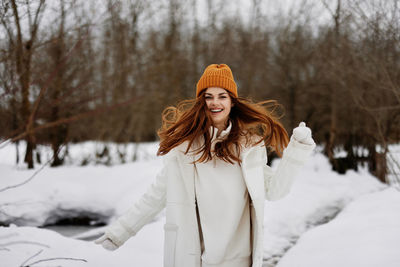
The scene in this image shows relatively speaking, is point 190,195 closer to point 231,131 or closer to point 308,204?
point 231,131

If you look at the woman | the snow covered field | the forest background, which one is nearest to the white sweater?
the woman

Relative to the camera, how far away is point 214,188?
1.73 metres

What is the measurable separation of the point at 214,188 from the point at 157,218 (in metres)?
3.88

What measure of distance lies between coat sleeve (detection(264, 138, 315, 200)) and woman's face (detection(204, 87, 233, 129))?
0.44 meters

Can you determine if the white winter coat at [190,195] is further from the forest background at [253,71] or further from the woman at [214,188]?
the forest background at [253,71]

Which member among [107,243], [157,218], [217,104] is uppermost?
[217,104]

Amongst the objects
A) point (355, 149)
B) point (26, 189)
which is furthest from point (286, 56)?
point (26, 189)

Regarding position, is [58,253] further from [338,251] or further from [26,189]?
[26,189]

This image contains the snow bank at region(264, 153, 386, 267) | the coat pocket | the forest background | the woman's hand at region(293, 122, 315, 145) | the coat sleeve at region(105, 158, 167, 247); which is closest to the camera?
the woman's hand at region(293, 122, 315, 145)

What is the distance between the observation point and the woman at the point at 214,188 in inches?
65.7

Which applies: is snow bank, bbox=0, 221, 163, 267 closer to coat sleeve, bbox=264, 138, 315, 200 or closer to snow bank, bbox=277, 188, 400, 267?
coat sleeve, bbox=264, 138, 315, 200

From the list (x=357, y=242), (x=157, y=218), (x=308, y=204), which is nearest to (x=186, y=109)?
(x=357, y=242)

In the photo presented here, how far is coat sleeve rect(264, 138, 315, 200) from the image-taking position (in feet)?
5.29

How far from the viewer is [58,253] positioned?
2.34 meters
